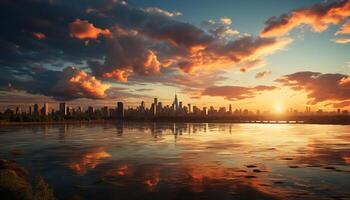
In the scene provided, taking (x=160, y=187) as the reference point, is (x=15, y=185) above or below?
above

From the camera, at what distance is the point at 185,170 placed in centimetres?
3978

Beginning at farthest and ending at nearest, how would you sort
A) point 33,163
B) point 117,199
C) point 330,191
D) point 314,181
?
1. point 33,163
2. point 314,181
3. point 330,191
4. point 117,199

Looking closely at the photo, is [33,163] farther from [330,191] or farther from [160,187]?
[330,191]

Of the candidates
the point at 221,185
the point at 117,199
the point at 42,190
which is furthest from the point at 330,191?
the point at 42,190

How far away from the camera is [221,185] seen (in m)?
31.4

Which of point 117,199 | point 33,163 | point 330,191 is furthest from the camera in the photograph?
point 33,163

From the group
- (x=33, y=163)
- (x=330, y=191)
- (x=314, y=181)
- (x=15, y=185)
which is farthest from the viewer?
(x=33, y=163)

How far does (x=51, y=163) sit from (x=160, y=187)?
2175 cm

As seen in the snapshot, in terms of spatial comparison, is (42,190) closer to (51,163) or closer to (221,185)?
(221,185)

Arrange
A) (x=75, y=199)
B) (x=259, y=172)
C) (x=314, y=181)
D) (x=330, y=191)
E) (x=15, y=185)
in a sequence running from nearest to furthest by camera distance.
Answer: (x=15, y=185), (x=75, y=199), (x=330, y=191), (x=314, y=181), (x=259, y=172)

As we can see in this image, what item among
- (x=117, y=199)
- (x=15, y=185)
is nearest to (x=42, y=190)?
(x=15, y=185)

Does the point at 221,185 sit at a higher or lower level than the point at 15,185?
lower

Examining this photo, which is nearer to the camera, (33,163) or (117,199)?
(117,199)

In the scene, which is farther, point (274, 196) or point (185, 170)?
point (185, 170)
